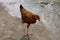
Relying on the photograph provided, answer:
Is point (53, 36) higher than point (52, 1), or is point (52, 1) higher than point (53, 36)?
point (52, 1)

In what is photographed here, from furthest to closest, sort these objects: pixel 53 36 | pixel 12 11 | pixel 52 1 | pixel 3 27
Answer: pixel 52 1, pixel 12 11, pixel 3 27, pixel 53 36

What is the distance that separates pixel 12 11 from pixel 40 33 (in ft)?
2.92

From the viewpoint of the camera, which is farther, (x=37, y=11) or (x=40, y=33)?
(x=37, y=11)

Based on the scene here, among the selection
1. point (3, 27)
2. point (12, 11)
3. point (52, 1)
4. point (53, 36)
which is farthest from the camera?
point (52, 1)

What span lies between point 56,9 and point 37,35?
40.0 inches

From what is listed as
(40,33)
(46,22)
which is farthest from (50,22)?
(40,33)

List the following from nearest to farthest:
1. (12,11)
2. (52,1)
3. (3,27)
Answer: (3,27) → (12,11) → (52,1)

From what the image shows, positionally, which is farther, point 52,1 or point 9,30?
point 52,1

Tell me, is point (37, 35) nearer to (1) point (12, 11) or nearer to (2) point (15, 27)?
(2) point (15, 27)

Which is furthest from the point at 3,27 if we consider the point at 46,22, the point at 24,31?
the point at 46,22

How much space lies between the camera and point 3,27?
2484 millimetres

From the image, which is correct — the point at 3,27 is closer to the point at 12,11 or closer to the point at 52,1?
the point at 12,11

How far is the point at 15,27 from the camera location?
2.49m

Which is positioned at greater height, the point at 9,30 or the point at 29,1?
the point at 29,1
